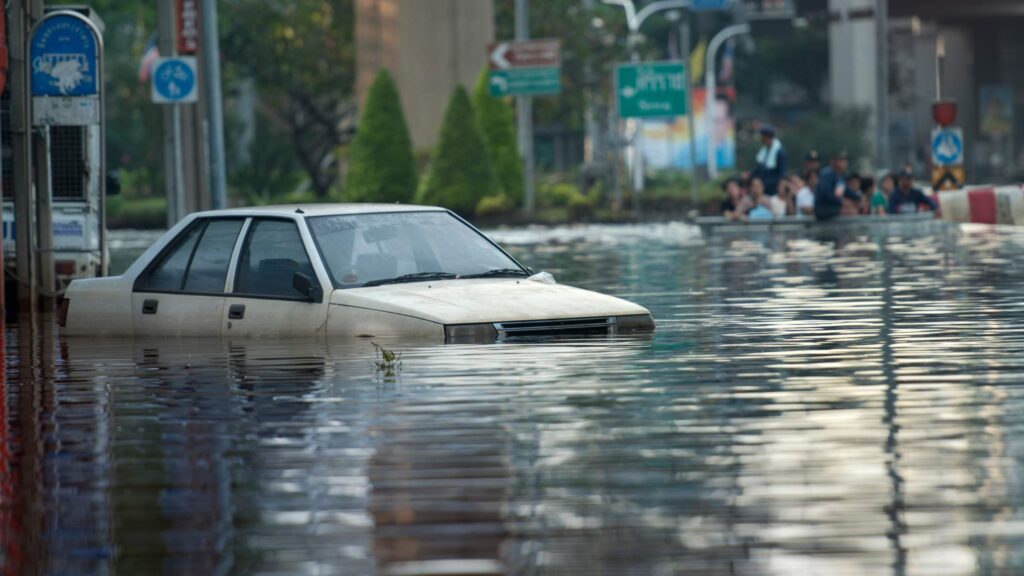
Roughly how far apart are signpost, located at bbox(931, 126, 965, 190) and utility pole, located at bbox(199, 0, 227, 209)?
650 inches

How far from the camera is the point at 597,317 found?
1417 centimetres

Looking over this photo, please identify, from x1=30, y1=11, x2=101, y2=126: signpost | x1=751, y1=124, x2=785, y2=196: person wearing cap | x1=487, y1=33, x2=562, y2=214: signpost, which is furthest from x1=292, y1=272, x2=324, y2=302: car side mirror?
x1=487, y1=33, x2=562, y2=214: signpost

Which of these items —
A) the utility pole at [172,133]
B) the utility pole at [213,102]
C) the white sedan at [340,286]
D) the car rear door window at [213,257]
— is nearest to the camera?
the white sedan at [340,286]

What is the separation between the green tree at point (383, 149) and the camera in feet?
184

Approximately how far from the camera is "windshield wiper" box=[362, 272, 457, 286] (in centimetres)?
1430

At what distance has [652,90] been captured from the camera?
191 ft

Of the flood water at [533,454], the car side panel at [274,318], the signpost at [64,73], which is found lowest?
the flood water at [533,454]

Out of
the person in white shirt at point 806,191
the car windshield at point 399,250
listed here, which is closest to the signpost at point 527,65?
the person in white shirt at point 806,191

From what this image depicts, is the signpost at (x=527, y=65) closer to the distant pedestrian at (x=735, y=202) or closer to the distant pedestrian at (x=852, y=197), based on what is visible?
the distant pedestrian at (x=735, y=202)

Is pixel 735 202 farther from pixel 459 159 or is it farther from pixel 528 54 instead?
pixel 528 54

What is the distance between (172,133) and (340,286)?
611 inches

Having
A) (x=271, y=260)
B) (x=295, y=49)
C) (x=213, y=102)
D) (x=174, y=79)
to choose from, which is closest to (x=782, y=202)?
(x=213, y=102)

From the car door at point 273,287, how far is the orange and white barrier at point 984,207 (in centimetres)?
2915

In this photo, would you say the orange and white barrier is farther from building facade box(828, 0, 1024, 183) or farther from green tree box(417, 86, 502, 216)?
building facade box(828, 0, 1024, 183)
